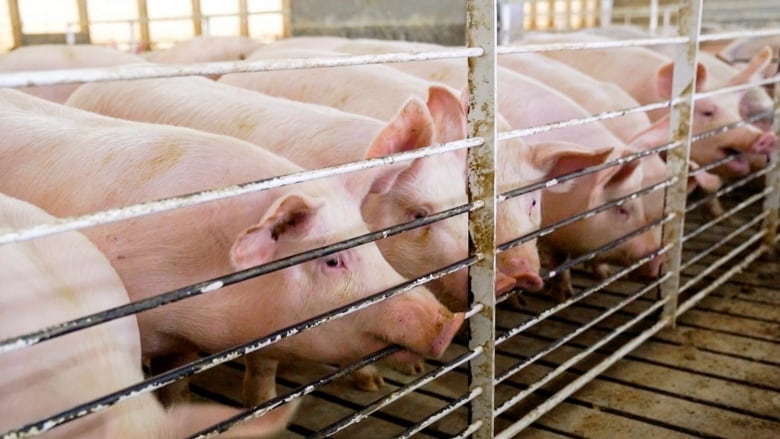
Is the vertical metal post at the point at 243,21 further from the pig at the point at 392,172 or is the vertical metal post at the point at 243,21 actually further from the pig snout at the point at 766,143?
the pig at the point at 392,172

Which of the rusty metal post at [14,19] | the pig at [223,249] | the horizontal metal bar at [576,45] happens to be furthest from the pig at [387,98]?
the rusty metal post at [14,19]

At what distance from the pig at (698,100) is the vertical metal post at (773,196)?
0.07 meters

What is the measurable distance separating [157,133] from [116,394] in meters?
1.11

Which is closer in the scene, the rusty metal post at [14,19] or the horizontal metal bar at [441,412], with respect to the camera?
the horizontal metal bar at [441,412]

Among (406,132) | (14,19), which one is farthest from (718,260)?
(14,19)

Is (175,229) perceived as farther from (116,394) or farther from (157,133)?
(116,394)

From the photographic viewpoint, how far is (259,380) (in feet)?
8.34

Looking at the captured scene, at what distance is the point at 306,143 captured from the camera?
2.62 m

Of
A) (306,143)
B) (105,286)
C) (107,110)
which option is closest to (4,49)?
(107,110)

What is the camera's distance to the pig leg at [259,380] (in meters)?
2.53

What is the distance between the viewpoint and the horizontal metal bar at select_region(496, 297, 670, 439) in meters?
2.27

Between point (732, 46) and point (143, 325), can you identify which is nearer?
point (143, 325)

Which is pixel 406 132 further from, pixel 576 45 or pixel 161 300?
pixel 161 300

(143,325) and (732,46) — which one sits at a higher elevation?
(732,46)
